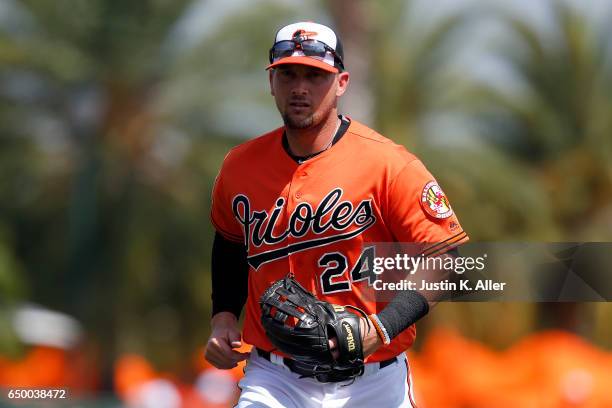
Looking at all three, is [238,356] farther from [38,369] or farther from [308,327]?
[38,369]

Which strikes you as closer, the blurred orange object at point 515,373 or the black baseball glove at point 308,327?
the black baseball glove at point 308,327

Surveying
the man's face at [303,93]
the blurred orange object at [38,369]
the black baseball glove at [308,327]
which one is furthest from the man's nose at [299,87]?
the blurred orange object at [38,369]

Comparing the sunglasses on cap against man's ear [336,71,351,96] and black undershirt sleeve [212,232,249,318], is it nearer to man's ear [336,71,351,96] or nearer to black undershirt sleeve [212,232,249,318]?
man's ear [336,71,351,96]

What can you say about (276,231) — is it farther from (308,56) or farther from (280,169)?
(308,56)

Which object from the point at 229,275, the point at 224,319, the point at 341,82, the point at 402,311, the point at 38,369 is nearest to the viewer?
the point at 402,311

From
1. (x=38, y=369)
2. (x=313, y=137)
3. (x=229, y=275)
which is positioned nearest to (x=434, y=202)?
(x=313, y=137)

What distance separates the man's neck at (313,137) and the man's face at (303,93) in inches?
4.5

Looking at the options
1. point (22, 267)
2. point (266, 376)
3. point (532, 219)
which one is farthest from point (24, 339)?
point (266, 376)

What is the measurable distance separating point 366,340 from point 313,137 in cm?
105

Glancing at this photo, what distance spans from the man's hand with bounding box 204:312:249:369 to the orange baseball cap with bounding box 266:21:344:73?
1.28 m

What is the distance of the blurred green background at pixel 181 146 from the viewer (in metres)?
19.5

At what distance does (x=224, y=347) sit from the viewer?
5086 millimetres

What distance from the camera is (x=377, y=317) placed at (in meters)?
4.58

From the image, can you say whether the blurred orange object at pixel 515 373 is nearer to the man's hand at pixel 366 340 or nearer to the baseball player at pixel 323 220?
the baseball player at pixel 323 220
